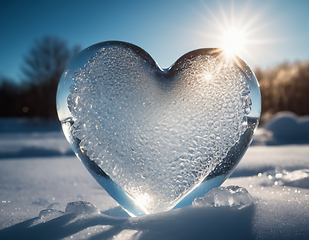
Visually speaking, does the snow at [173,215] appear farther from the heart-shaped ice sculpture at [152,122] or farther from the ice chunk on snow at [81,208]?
the heart-shaped ice sculpture at [152,122]

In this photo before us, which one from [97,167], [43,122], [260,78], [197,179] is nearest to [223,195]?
[197,179]

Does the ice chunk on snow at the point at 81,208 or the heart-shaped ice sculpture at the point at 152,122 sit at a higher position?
the heart-shaped ice sculpture at the point at 152,122

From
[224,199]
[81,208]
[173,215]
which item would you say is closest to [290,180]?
[224,199]

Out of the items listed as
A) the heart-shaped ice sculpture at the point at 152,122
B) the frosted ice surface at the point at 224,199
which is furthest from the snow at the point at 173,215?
the heart-shaped ice sculpture at the point at 152,122

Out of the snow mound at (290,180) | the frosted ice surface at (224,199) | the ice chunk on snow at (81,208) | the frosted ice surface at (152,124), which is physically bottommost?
the ice chunk on snow at (81,208)

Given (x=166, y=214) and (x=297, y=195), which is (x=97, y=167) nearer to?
(x=166, y=214)

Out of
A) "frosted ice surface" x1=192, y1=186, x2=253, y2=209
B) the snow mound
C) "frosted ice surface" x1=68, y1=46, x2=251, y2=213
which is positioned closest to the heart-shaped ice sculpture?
"frosted ice surface" x1=68, y1=46, x2=251, y2=213

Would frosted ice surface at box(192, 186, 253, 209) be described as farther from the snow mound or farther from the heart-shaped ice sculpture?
the snow mound

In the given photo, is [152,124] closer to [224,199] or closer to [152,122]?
[152,122]
